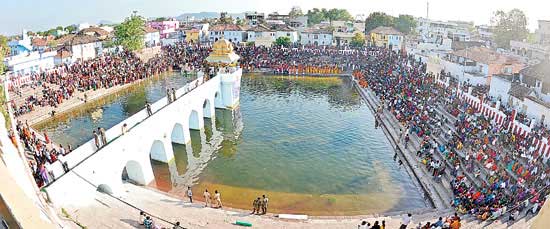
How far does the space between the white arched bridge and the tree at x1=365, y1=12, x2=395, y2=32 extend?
4855 cm

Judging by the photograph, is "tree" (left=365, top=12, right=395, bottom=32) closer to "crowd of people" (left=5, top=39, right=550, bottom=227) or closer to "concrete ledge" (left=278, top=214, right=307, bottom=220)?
"crowd of people" (left=5, top=39, right=550, bottom=227)

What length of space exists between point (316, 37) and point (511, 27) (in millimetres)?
25668

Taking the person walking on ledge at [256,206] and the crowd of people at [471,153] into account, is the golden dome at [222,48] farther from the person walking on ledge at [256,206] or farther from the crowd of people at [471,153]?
the person walking on ledge at [256,206]

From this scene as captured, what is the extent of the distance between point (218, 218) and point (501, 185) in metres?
10.9

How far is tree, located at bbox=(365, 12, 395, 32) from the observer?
68375 millimetres

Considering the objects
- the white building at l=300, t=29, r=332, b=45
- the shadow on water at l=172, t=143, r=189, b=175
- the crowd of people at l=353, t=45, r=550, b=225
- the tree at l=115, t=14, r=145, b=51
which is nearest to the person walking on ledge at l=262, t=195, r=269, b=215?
the shadow on water at l=172, t=143, r=189, b=175

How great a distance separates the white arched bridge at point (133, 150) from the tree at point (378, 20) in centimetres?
4855

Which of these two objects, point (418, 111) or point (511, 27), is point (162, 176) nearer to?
point (418, 111)

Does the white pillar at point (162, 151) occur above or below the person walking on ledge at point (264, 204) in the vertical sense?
above

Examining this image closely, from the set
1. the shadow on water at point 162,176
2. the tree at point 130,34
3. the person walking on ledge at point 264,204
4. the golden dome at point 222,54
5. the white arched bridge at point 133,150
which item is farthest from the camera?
the tree at point 130,34

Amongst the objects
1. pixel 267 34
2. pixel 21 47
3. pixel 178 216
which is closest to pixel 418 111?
pixel 178 216

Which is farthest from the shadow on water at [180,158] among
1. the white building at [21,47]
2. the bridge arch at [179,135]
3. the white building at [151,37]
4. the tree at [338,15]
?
the tree at [338,15]

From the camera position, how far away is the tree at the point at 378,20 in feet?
224

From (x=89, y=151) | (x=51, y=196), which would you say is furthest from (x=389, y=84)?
(x=51, y=196)
